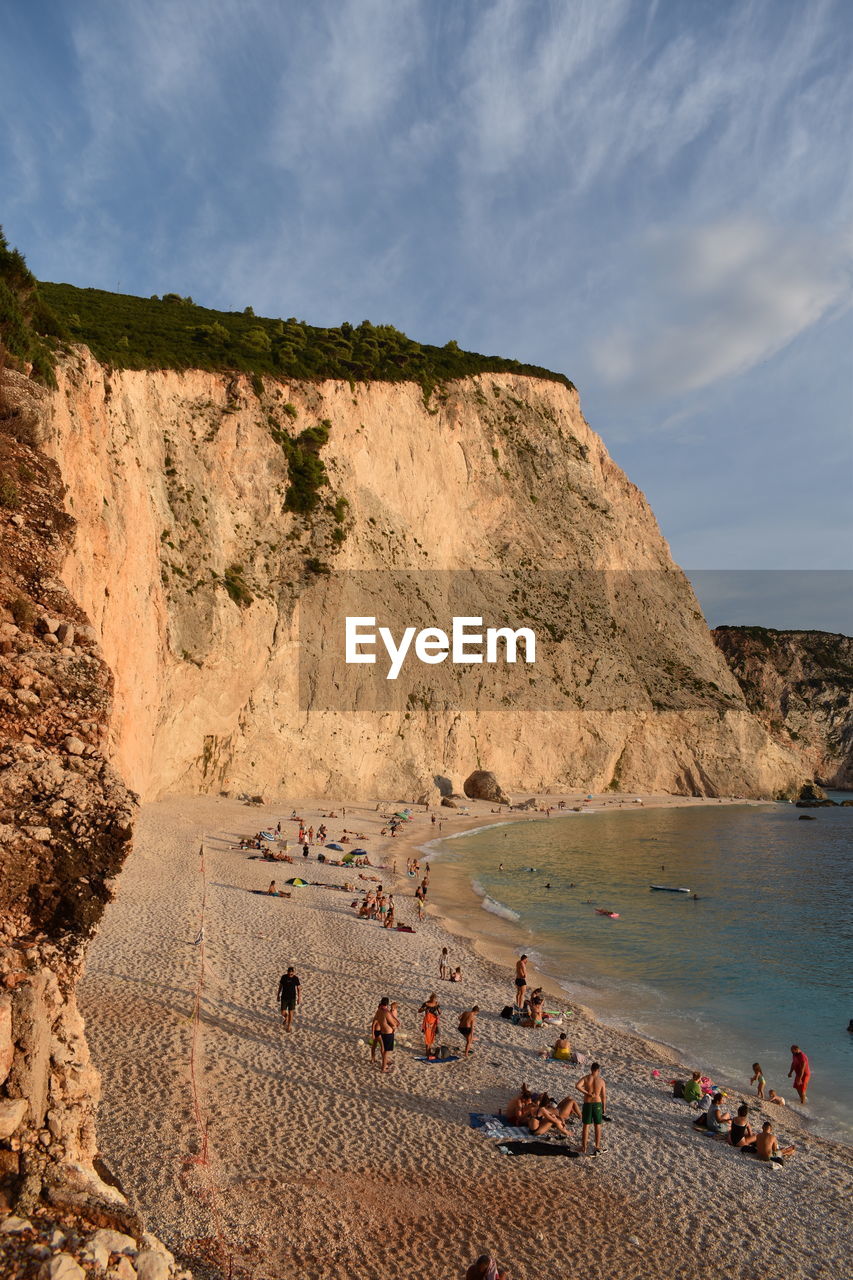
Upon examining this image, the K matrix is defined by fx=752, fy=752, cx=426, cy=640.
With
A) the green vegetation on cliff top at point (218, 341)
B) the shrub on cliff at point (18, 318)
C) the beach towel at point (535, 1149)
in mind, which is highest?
the green vegetation on cliff top at point (218, 341)

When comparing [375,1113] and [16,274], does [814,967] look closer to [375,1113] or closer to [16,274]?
[375,1113]

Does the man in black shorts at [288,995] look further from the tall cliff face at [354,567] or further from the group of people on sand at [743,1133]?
the tall cliff face at [354,567]

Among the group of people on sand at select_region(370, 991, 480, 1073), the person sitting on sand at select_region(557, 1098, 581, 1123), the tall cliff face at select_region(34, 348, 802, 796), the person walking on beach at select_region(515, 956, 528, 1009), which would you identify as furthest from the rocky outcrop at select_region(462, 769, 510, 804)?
the person sitting on sand at select_region(557, 1098, 581, 1123)

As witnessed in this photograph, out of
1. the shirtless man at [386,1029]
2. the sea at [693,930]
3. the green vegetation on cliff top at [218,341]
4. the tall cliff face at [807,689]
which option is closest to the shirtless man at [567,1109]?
the shirtless man at [386,1029]

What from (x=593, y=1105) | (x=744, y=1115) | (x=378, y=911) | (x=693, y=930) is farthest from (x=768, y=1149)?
(x=693, y=930)

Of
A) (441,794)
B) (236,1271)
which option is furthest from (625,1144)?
(441,794)

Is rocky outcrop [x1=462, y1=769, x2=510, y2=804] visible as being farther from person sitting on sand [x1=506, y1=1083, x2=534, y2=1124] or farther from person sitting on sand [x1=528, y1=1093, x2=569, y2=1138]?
person sitting on sand [x1=528, y1=1093, x2=569, y2=1138]
